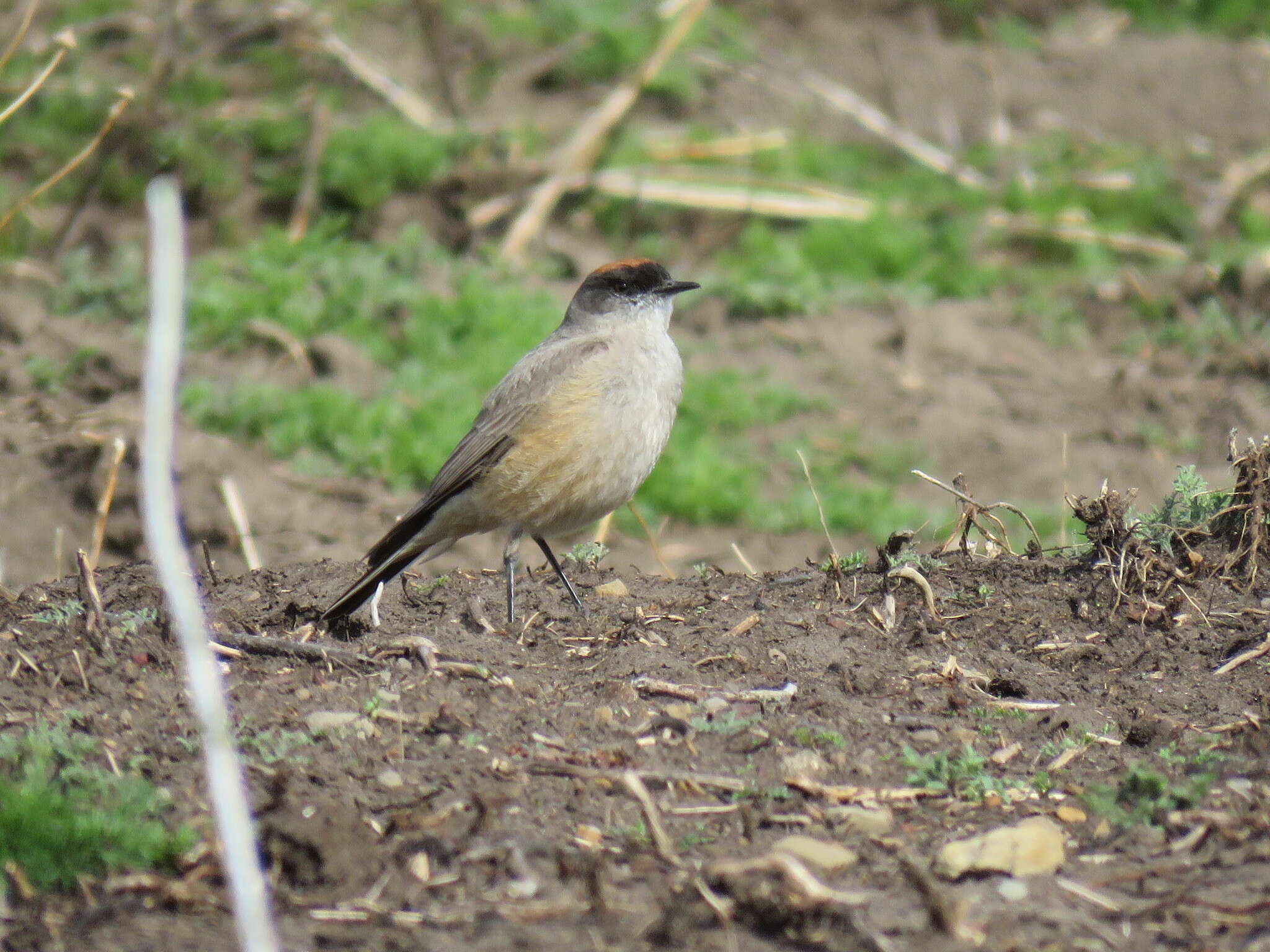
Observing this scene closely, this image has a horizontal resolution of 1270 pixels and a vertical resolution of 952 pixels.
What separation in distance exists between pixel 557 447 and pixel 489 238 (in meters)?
5.18

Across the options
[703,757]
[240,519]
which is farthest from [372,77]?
[703,757]

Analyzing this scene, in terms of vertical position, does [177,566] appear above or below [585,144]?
above

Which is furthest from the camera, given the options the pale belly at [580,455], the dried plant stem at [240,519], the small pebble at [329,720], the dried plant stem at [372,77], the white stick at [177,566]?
the dried plant stem at [372,77]

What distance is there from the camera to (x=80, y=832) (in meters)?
3.47

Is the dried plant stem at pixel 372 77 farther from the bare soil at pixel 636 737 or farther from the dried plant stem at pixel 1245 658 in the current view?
the dried plant stem at pixel 1245 658

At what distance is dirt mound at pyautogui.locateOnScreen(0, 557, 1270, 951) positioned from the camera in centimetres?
335

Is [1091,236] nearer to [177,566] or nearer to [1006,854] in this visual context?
[1006,854]

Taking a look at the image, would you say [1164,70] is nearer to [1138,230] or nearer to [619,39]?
[1138,230]

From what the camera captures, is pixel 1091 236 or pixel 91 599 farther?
pixel 1091 236

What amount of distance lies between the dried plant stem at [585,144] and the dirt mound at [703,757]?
229 inches

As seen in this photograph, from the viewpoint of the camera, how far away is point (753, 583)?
564 centimetres

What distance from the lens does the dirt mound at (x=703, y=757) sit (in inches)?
132

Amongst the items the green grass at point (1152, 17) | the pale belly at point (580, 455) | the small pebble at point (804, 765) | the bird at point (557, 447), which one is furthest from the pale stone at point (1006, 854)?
the green grass at point (1152, 17)

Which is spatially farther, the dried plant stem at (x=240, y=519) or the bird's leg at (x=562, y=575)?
the dried plant stem at (x=240, y=519)
